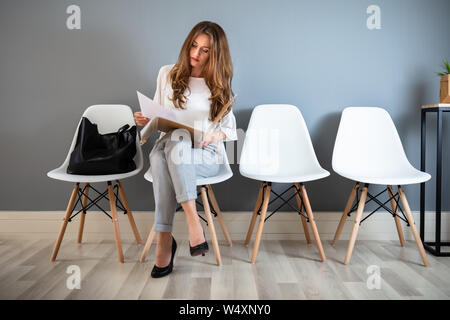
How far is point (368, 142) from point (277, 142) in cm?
52

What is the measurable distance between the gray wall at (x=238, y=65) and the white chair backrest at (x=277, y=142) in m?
0.13

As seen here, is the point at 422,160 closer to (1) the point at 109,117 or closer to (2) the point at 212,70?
(2) the point at 212,70

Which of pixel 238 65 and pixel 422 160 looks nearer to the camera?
pixel 422 160

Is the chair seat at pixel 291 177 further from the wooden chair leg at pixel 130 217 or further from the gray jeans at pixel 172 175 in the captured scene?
the wooden chair leg at pixel 130 217

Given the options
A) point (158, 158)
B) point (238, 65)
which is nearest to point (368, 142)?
point (238, 65)

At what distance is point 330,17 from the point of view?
2.19 m

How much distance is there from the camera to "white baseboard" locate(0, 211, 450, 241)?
2.25 meters

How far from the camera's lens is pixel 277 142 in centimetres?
213

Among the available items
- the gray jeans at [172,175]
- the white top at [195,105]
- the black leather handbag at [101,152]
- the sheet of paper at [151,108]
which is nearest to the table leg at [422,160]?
the white top at [195,105]

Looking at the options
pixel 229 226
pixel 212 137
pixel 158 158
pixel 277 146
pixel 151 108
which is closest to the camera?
pixel 151 108

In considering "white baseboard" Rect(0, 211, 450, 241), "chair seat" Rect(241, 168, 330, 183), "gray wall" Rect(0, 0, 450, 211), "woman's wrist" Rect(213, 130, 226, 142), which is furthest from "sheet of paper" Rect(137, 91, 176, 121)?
"white baseboard" Rect(0, 211, 450, 241)

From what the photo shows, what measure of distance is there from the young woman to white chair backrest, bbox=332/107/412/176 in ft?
2.16

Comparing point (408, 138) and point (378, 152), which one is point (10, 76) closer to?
point (378, 152)
